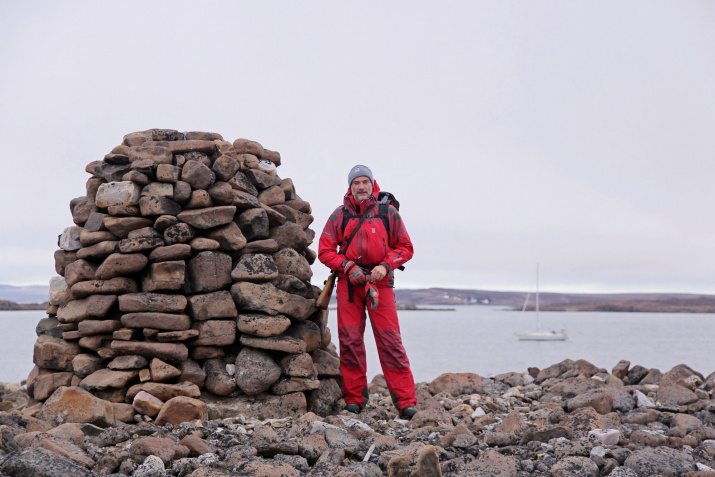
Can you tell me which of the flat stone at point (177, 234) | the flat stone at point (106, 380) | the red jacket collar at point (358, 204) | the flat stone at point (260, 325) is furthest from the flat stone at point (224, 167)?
the flat stone at point (106, 380)

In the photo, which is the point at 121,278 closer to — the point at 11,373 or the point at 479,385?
the point at 479,385

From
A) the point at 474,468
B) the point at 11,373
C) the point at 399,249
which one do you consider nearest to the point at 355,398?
the point at 399,249

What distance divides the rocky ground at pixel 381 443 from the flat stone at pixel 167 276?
1.73 m

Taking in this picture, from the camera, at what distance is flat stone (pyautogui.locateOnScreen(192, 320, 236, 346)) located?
8531 millimetres

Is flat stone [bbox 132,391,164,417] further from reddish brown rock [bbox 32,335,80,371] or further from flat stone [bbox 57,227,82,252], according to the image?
flat stone [bbox 57,227,82,252]

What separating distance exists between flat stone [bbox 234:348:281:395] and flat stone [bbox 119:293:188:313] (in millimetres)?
1098

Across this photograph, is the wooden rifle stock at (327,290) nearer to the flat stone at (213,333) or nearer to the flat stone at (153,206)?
the flat stone at (213,333)

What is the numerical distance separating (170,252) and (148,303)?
29.0 inches

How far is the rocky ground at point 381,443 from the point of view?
5426 mm

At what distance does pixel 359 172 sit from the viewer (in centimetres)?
902

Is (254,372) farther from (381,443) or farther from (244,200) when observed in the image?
(381,443)

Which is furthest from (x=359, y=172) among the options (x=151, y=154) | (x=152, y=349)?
(x=152, y=349)

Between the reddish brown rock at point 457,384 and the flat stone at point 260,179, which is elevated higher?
A: the flat stone at point 260,179

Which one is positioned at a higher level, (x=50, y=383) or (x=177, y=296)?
(x=177, y=296)
